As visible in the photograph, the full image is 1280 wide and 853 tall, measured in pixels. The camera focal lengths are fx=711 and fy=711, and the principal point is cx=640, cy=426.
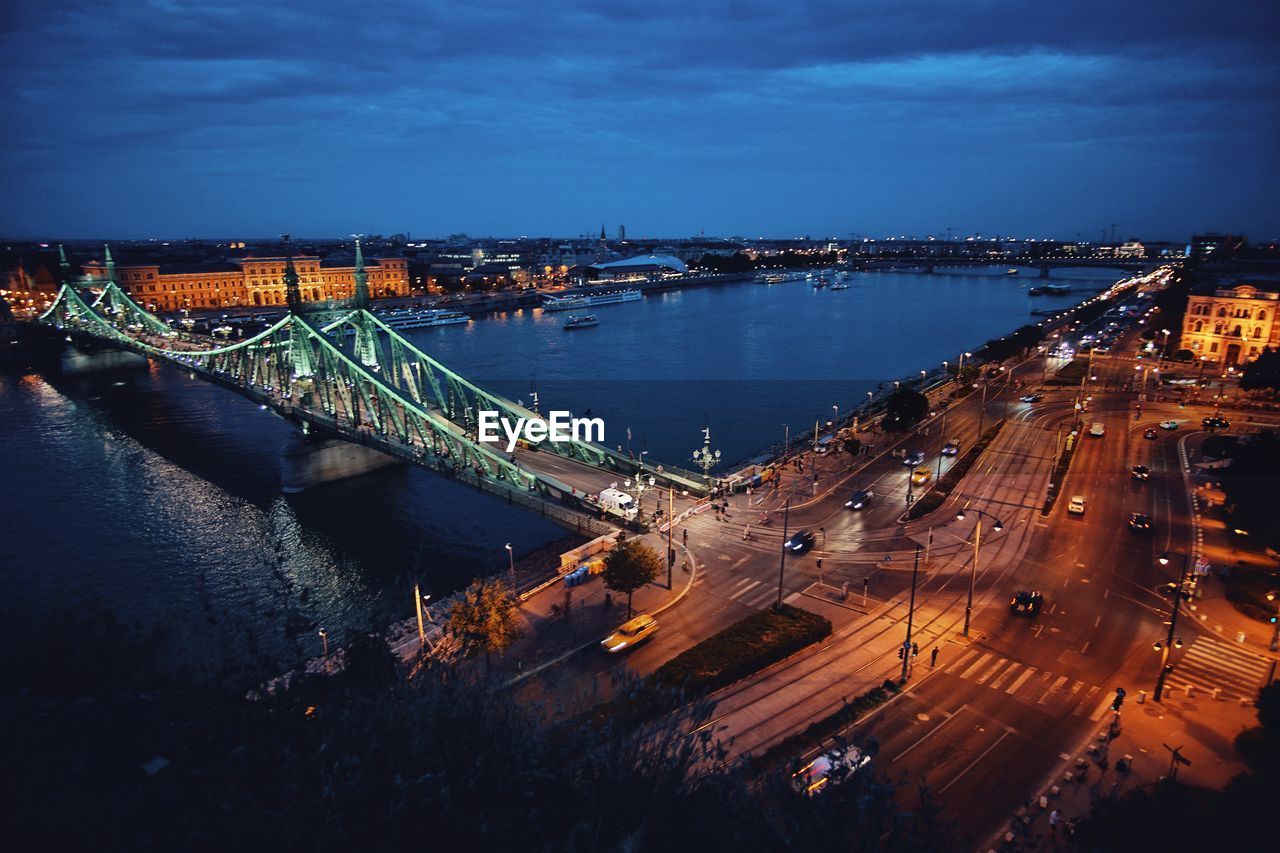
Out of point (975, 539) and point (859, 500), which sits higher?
point (975, 539)

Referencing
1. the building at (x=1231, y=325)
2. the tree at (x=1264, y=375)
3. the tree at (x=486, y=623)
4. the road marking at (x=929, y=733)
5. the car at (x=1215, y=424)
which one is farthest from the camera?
the building at (x=1231, y=325)

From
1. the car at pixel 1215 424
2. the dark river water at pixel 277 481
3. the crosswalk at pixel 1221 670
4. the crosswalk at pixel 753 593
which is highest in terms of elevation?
the car at pixel 1215 424

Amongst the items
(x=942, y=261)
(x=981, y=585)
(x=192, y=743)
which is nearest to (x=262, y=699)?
(x=192, y=743)

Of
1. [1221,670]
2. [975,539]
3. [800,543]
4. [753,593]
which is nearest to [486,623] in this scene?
[753,593]

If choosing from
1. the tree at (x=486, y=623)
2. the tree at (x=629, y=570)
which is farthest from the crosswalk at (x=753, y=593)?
the tree at (x=486, y=623)

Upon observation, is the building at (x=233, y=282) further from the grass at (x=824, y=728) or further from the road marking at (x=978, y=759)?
the road marking at (x=978, y=759)

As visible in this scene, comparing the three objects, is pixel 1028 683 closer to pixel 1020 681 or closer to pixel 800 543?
pixel 1020 681
